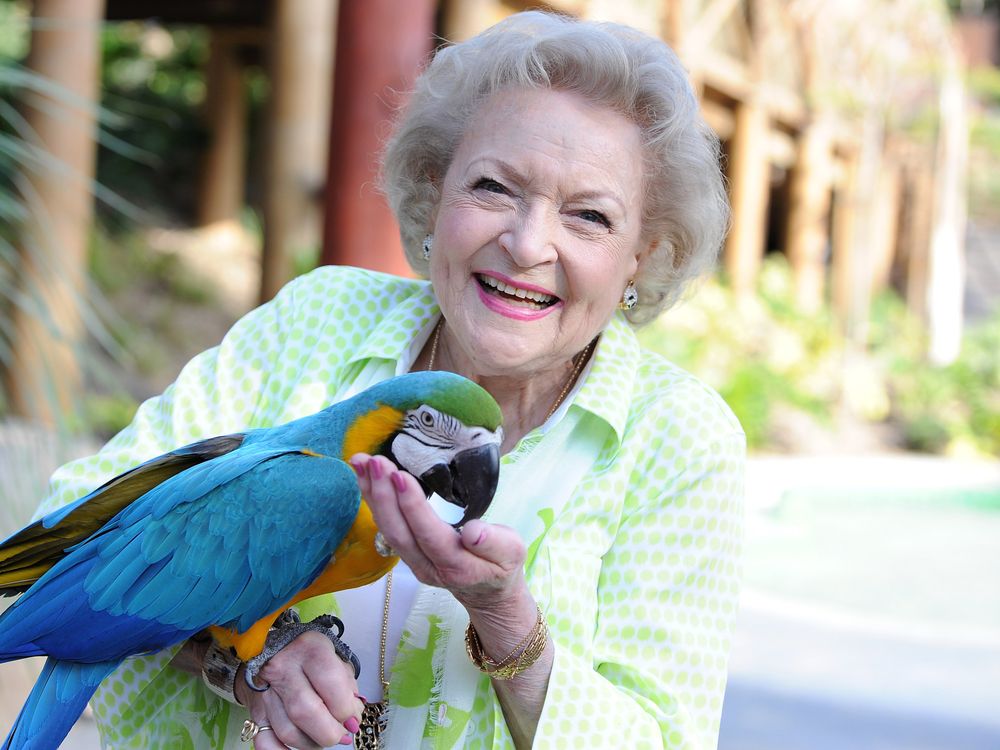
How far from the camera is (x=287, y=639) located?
1.41 m

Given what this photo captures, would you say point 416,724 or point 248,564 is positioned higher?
→ point 248,564

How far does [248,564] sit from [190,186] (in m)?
10.9

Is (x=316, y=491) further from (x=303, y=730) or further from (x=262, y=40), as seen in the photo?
(x=262, y=40)

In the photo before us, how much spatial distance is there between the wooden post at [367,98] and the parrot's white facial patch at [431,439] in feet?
7.75

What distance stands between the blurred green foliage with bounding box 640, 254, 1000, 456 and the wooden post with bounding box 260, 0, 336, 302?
12.5ft

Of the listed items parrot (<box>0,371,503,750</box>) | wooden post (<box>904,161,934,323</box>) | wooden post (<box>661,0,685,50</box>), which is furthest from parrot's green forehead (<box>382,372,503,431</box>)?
wooden post (<box>904,161,934,323</box>)

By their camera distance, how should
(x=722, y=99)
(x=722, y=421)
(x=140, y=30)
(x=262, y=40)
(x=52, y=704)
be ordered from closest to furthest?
(x=52, y=704) → (x=722, y=421) → (x=262, y=40) → (x=722, y=99) → (x=140, y=30)

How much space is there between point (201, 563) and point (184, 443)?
0.40 m

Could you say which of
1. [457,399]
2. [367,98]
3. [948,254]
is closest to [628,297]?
[457,399]

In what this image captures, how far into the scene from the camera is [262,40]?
399 inches

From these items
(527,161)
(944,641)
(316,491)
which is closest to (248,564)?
(316,491)

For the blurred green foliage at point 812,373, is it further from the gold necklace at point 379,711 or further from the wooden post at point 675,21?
the gold necklace at point 379,711

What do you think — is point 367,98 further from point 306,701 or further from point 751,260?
point 751,260

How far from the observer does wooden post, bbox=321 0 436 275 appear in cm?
362
